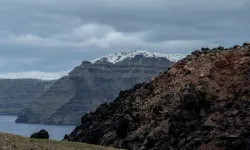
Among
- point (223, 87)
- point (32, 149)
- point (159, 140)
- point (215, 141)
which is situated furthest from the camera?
point (223, 87)

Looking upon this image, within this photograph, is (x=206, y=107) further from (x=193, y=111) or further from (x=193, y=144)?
(x=193, y=144)

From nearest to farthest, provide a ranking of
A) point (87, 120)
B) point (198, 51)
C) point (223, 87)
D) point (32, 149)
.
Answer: point (32, 149), point (223, 87), point (198, 51), point (87, 120)

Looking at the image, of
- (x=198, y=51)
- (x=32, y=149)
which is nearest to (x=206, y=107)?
(x=198, y=51)

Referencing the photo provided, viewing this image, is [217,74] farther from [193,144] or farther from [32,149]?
[32,149]

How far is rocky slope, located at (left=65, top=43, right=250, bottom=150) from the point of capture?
128ft

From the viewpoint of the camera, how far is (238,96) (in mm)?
42375

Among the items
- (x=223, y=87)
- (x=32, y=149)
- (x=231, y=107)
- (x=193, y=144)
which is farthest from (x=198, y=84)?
(x=32, y=149)

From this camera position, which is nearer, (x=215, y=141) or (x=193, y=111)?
(x=215, y=141)

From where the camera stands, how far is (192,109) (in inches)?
1702

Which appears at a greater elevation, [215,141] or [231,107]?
[231,107]

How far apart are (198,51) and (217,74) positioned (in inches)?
333

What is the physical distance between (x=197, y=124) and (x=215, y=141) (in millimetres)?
3748

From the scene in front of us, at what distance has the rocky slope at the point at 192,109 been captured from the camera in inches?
1535

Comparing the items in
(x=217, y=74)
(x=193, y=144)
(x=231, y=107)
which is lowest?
(x=193, y=144)
